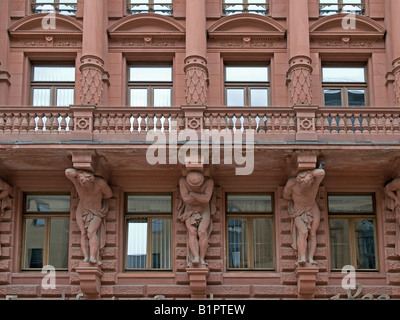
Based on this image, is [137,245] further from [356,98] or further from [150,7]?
[356,98]

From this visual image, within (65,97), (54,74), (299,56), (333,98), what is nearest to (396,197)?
(333,98)

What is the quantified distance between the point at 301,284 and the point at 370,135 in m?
4.27

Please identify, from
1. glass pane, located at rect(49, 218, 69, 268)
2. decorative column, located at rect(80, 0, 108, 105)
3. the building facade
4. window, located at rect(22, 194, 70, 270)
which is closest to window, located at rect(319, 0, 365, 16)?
the building facade

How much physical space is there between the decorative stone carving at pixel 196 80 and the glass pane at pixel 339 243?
489 cm

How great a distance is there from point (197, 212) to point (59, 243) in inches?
153

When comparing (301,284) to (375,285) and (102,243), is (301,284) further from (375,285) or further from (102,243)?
(102,243)

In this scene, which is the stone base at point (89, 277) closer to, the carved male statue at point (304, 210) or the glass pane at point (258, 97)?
the carved male statue at point (304, 210)

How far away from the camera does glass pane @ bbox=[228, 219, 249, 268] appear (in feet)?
76.8

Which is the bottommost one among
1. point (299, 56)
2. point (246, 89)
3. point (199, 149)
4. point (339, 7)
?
point (199, 149)

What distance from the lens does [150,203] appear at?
78.3ft

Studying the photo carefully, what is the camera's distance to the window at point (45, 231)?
921 inches

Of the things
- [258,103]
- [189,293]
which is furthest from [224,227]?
[258,103]

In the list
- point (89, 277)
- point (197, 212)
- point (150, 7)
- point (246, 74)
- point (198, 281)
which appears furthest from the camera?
point (150, 7)

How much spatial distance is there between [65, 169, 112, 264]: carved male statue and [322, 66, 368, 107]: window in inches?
274
